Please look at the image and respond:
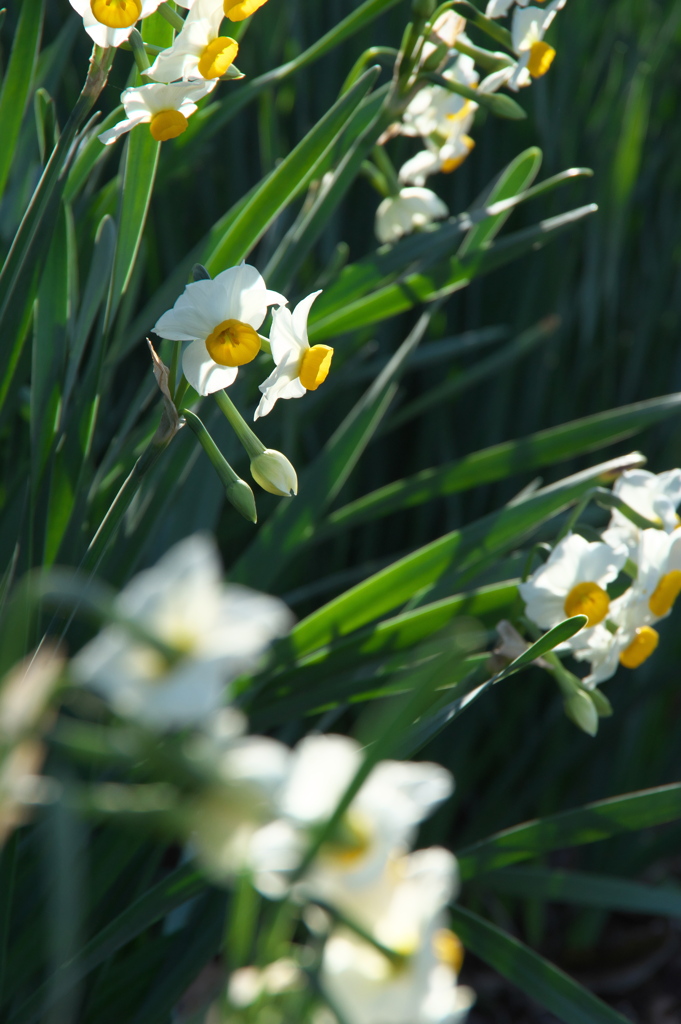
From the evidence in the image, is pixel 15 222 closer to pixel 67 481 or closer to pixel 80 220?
pixel 80 220

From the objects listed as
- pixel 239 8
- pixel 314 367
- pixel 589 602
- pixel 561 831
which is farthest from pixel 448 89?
pixel 561 831

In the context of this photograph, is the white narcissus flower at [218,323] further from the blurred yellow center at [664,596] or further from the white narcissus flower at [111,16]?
the blurred yellow center at [664,596]

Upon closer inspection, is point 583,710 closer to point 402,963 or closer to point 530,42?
point 402,963

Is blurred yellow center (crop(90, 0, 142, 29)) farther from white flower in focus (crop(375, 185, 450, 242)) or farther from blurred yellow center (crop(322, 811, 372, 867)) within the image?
blurred yellow center (crop(322, 811, 372, 867))

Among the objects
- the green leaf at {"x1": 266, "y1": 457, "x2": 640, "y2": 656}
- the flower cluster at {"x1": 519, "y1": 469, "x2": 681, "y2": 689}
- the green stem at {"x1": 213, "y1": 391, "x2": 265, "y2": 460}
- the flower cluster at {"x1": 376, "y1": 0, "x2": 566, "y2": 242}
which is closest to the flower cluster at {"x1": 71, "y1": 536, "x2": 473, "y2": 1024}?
the green stem at {"x1": 213, "y1": 391, "x2": 265, "y2": 460}

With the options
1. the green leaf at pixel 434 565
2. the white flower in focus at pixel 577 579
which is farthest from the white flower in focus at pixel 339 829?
the green leaf at pixel 434 565

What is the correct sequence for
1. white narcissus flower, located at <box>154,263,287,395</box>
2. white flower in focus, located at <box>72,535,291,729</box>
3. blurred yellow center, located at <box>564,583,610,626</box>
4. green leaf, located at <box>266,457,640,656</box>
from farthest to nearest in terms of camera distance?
green leaf, located at <box>266,457,640,656</box> → blurred yellow center, located at <box>564,583,610,626</box> → white narcissus flower, located at <box>154,263,287,395</box> → white flower in focus, located at <box>72,535,291,729</box>
